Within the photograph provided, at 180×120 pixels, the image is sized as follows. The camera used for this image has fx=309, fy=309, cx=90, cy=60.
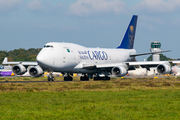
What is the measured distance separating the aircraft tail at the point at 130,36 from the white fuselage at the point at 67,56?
7.42m

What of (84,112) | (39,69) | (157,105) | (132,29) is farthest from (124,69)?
(84,112)

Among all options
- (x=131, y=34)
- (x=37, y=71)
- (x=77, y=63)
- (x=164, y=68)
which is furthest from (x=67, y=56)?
(x=131, y=34)

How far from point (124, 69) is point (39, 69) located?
37.4 feet

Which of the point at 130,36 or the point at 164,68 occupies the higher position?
the point at 130,36

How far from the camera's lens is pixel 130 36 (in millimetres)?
56469

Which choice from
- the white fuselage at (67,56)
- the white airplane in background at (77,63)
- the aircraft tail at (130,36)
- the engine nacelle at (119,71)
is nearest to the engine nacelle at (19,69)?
the white airplane in background at (77,63)

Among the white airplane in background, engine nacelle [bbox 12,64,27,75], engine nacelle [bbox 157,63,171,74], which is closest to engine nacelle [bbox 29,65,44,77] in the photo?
the white airplane in background

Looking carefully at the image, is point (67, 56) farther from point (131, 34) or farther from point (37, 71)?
point (131, 34)

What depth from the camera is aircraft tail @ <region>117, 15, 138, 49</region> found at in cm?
5572

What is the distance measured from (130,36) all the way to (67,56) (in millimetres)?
19985

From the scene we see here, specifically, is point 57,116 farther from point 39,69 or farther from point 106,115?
point 39,69

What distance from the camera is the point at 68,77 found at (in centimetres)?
4431

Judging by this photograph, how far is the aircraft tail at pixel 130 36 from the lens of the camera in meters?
55.7

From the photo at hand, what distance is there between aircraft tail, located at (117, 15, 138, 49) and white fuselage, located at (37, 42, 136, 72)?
742cm
